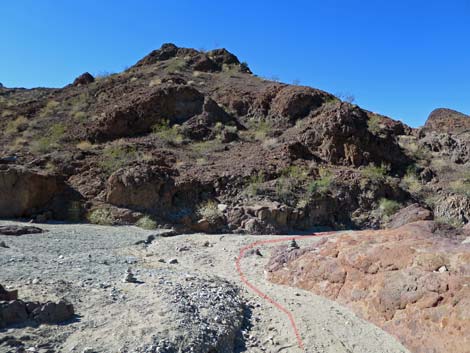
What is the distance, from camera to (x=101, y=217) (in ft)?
36.5

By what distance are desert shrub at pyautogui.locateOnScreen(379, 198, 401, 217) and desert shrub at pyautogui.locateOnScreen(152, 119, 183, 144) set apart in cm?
789

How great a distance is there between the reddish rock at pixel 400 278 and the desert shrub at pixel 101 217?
→ 5627 mm

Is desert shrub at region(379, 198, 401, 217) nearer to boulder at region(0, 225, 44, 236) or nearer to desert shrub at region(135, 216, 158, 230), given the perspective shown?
desert shrub at region(135, 216, 158, 230)

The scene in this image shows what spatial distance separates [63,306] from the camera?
380cm

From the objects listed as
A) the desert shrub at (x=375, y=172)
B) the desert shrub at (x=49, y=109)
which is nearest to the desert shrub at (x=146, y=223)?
the desert shrub at (x=375, y=172)

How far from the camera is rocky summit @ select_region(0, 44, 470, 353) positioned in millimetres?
4270

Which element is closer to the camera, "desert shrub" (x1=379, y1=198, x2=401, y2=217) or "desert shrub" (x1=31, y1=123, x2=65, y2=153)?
"desert shrub" (x1=379, y1=198, x2=401, y2=217)

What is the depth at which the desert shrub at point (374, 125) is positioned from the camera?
688 inches

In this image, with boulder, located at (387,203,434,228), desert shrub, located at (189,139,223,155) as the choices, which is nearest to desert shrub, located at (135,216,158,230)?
desert shrub, located at (189,139,223,155)

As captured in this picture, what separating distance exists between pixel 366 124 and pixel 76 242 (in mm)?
13111

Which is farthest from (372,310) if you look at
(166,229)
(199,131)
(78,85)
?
(78,85)

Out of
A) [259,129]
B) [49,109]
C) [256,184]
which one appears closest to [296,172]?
[256,184]

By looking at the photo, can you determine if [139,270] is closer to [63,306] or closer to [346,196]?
[63,306]

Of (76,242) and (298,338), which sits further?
(76,242)
